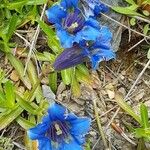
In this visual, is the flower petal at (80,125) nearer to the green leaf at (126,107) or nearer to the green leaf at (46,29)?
the green leaf at (126,107)

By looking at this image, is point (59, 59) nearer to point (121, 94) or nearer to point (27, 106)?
point (27, 106)

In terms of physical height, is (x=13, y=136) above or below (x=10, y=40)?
below

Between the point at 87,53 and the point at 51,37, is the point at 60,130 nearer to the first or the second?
the point at 87,53

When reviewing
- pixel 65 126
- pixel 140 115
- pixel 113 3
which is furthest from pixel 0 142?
pixel 113 3

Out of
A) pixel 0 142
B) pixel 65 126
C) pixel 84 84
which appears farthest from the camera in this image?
pixel 84 84

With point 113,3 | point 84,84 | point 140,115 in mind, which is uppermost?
point 113,3

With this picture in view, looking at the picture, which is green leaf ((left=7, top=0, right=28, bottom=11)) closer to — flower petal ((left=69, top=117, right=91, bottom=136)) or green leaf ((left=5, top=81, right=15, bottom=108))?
green leaf ((left=5, top=81, right=15, bottom=108))
